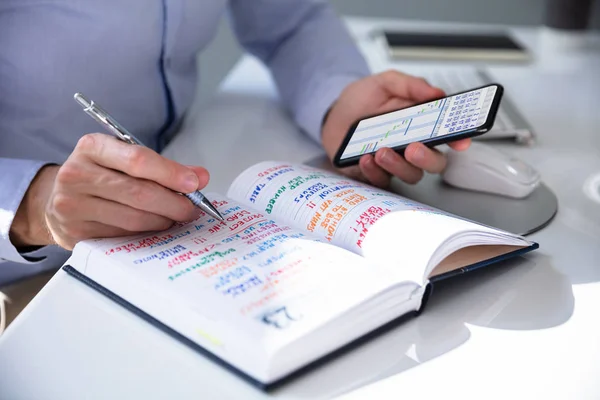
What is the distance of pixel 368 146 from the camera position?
29.5 inches

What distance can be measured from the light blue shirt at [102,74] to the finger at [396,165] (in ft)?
0.68

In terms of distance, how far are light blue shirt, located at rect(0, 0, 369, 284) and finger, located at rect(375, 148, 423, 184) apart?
208 millimetres

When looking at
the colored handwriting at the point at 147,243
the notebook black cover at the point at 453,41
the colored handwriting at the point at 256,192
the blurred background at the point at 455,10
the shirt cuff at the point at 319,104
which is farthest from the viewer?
the blurred background at the point at 455,10

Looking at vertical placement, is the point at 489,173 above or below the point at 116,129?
below

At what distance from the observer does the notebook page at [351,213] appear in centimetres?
56

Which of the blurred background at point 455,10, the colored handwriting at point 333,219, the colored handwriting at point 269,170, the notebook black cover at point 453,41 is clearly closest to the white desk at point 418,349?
the colored handwriting at point 333,219

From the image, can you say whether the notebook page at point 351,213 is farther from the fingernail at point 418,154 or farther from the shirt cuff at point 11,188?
the shirt cuff at point 11,188

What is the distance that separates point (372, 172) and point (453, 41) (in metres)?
0.72

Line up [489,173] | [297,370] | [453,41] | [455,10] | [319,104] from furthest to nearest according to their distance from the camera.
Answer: [455,10] < [453,41] < [319,104] < [489,173] < [297,370]

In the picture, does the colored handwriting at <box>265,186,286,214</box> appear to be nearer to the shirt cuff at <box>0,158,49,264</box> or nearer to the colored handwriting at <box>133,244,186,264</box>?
the colored handwriting at <box>133,244,186,264</box>

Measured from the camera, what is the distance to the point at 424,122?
73cm

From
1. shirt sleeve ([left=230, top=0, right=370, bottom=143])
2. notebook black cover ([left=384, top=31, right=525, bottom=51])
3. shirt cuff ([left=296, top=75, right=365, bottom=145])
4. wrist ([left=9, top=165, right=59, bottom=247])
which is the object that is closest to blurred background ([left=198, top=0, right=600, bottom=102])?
notebook black cover ([left=384, top=31, right=525, bottom=51])

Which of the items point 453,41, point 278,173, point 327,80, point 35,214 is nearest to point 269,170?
point 278,173

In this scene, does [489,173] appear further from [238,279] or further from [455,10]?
[455,10]
